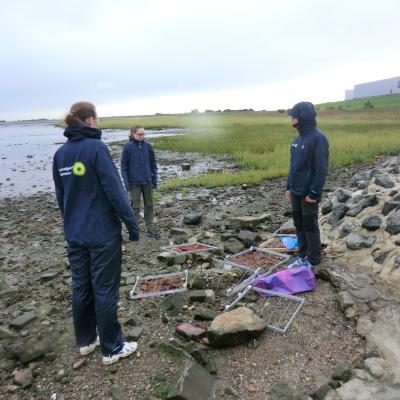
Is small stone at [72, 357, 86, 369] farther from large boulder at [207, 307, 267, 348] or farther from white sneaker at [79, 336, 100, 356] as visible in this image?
large boulder at [207, 307, 267, 348]

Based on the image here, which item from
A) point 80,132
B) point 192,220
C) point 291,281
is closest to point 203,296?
point 291,281

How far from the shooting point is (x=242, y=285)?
5.42 metres

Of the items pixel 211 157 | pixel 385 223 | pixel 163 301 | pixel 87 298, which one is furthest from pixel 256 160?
pixel 87 298

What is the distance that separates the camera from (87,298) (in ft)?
13.3

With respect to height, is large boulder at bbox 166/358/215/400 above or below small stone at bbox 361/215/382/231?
below

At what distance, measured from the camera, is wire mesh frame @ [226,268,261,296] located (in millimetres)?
5352

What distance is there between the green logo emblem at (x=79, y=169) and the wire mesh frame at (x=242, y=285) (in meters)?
2.70

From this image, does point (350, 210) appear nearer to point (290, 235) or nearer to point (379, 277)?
point (290, 235)

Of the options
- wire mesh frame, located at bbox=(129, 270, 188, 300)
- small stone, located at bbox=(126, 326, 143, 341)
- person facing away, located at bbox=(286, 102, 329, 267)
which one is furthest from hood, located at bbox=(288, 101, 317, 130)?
small stone, located at bbox=(126, 326, 143, 341)

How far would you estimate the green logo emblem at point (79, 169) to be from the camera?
3643 mm

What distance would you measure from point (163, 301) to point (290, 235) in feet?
10.3

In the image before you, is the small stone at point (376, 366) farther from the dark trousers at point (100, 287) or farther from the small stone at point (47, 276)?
the small stone at point (47, 276)

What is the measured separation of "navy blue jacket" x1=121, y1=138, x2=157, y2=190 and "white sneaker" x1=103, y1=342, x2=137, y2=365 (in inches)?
176

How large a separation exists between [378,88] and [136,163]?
464 feet
